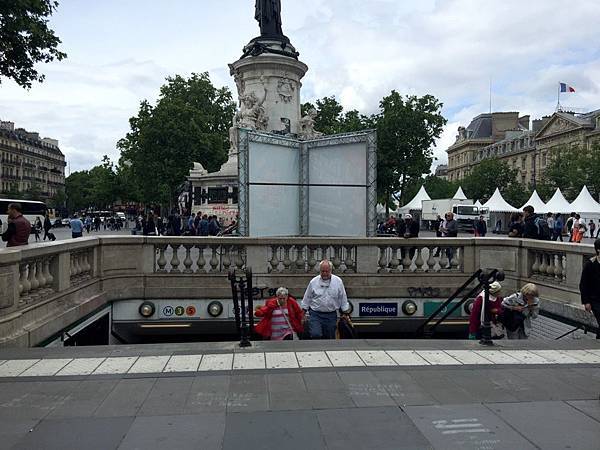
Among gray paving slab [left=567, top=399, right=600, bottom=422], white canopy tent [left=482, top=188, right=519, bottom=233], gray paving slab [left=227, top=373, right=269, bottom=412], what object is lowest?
gray paving slab [left=567, top=399, right=600, bottom=422]

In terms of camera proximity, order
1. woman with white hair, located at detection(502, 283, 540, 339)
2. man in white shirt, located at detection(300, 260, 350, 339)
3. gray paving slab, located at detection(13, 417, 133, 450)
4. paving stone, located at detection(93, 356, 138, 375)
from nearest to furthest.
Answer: gray paving slab, located at detection(13, 417, 133, 450) → paving stone, located at detection(93, 356, 138, 375) → woman with white hair, located at detection(502, 283, 540, 339) → man in white shirt, located at detection(300, 260, 350, 339)

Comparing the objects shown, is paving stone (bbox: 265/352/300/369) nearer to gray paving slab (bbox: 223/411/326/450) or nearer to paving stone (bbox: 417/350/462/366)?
gray paving slab (bbox: 223/411/326/450)

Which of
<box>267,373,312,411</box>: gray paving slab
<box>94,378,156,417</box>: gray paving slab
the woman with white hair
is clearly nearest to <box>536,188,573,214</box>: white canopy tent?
the woman with white hair

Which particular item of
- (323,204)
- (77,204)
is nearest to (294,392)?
(323,204)

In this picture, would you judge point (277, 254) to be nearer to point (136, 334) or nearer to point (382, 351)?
point (136, 334)

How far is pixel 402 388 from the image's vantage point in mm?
5391

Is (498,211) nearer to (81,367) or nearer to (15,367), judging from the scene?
(81,367)

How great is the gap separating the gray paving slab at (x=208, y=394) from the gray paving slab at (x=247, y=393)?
0.06m

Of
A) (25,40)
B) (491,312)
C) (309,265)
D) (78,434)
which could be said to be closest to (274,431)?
(78,434)

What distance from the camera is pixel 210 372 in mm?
5887

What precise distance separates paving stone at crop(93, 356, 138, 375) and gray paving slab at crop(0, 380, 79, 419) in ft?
1.49

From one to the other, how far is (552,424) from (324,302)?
436 cm

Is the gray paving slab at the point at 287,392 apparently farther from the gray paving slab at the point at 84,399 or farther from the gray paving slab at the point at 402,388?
the gray paving slab at the point at 84,399

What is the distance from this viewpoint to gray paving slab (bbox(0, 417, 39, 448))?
411cm
